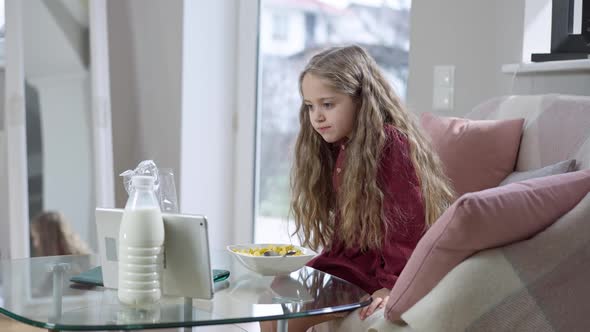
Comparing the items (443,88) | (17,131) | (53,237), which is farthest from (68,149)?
(443,88)

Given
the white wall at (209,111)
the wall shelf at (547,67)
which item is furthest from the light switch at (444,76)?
the white wall at (209,111)

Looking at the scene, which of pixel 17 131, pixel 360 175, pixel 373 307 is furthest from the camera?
pixel 17 131

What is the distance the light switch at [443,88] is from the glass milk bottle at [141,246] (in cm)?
143

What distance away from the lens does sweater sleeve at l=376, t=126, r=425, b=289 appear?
1866 millimetres

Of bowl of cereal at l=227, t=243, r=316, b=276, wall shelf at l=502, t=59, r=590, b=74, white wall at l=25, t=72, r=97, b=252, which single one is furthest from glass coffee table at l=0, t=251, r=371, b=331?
white wall at l=25, t=72, r=97, b=252

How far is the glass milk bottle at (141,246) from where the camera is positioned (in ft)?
4.65

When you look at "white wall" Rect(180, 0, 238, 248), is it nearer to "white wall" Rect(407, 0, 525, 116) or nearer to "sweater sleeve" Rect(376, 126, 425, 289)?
"white wall" Rect(407, 0, 525, 116)

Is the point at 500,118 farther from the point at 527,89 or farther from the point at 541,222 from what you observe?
the point at 541,222

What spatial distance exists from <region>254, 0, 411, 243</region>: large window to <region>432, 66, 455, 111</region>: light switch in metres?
0.40

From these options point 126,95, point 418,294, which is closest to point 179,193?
point 126,95

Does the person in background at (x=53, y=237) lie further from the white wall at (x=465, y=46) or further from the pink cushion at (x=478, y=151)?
the pink cushion at (x=478, y=151)

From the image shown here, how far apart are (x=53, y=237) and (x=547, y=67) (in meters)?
1.97

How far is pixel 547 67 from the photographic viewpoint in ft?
7.43

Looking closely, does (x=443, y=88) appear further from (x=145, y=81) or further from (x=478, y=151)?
(x=145, y=81)
